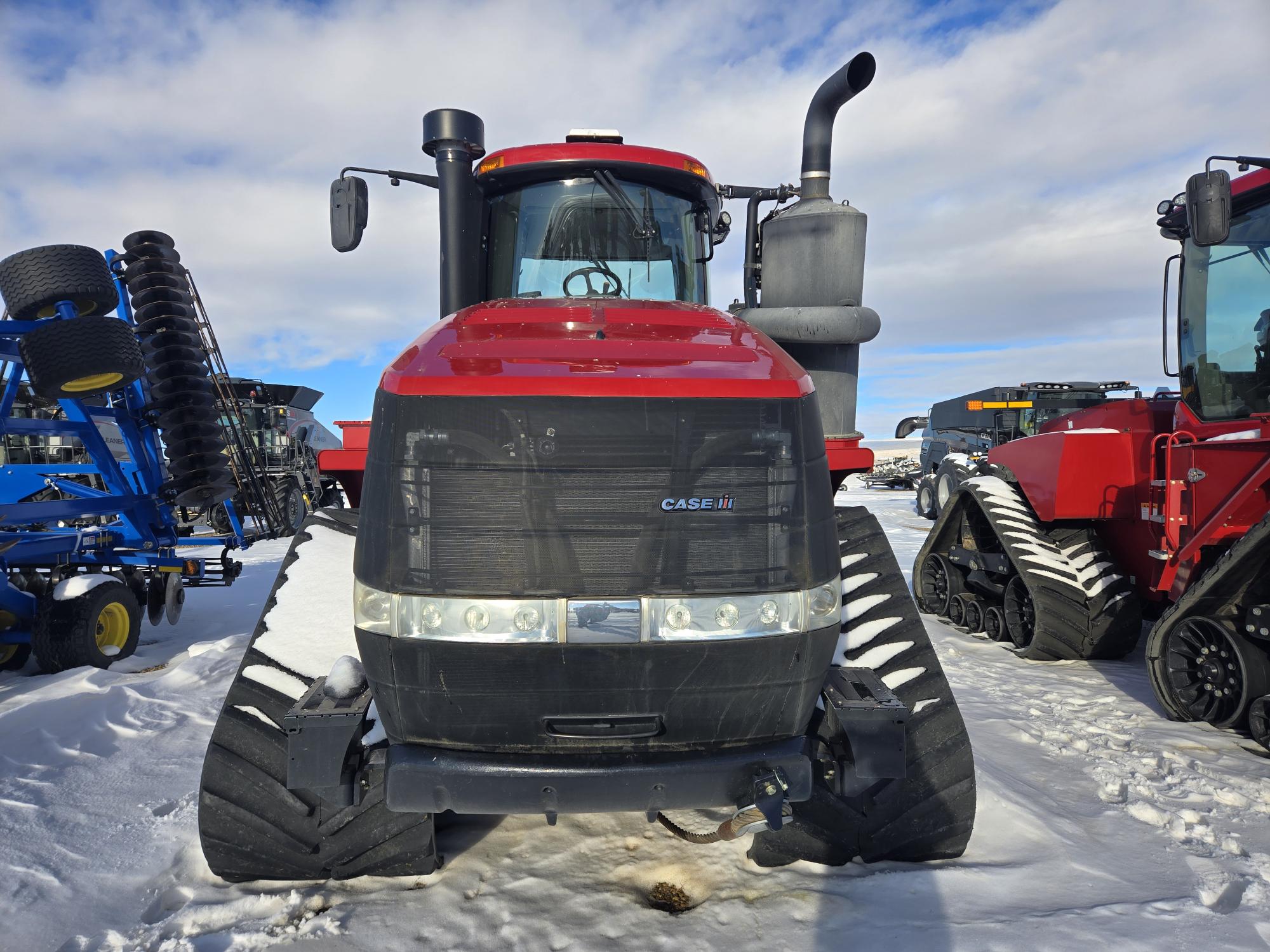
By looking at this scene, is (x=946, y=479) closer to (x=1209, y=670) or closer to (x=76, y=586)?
(x=1209, y=670)

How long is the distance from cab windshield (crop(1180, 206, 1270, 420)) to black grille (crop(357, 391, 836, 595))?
13.3 ft

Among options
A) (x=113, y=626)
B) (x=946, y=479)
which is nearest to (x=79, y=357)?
(x=113, y=626)

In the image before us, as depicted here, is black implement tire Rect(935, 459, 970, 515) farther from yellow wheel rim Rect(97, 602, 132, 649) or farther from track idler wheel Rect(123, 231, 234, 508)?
yellow wheel rim Rect(97, 602, 132, 649)

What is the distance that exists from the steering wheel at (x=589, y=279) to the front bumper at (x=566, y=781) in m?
2.09

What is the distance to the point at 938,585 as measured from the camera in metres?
7.45

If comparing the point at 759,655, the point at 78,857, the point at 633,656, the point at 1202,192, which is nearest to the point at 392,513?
the point at 633,656

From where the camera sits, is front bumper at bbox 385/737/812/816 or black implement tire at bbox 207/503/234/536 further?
black implement tire at bbox 207/503/234/536

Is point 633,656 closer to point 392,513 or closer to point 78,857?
point 392,513

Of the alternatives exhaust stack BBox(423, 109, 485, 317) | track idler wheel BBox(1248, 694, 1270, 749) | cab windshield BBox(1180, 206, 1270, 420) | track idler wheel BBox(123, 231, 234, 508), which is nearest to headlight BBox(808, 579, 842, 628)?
exhaust stack BBox(423, 109, 485, 317)

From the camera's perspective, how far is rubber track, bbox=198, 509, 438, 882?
2.66m

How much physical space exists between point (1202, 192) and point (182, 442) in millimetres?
7345

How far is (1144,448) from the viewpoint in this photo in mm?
5602

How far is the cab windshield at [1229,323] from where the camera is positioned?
15.2 ft

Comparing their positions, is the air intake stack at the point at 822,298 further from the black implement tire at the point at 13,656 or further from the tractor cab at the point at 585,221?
the black implement tire at the point at 13,656
